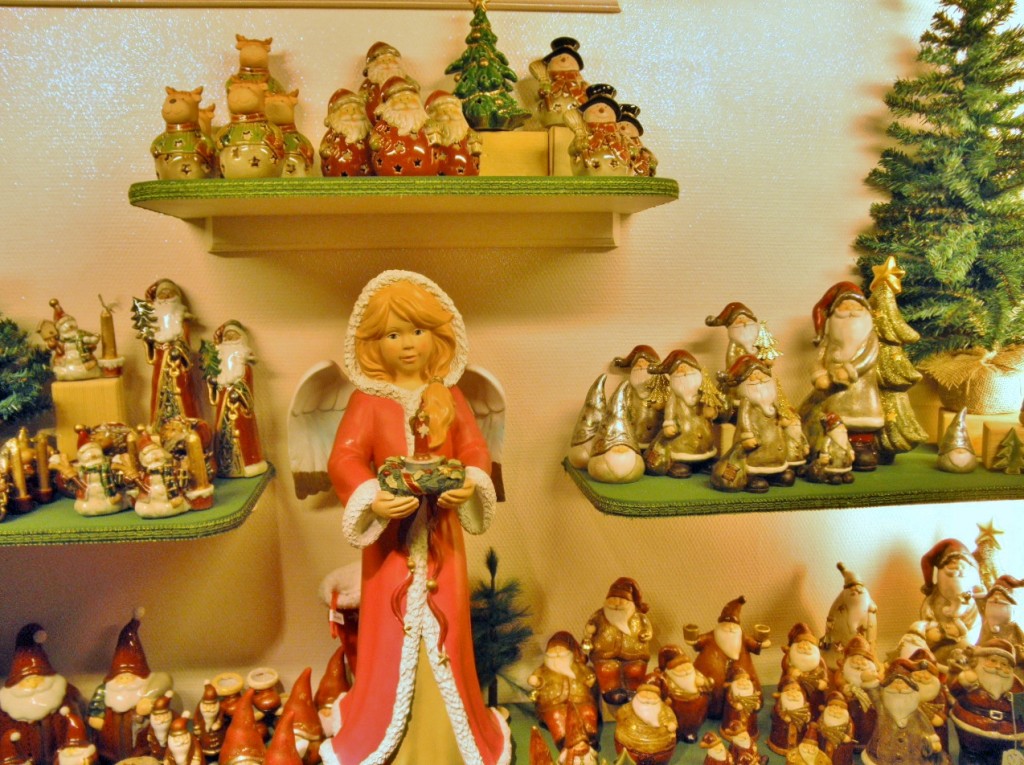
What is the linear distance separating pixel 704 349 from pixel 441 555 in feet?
2.45

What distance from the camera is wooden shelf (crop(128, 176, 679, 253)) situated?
1.21 m

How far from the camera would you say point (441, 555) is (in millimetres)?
1295

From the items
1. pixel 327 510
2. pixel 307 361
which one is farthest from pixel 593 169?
pixel 327 510

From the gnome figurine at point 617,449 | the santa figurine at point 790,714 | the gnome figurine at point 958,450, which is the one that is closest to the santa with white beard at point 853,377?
the gnome figurine at point 958,450

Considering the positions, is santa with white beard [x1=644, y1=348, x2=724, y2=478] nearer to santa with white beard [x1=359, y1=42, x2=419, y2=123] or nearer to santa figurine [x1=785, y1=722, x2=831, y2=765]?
santa figurine [x1=785, y1=722, x2=831, y2=765]

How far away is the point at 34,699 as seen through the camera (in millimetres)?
1439

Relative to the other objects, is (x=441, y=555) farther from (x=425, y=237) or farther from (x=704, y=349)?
(x=704, y=349)

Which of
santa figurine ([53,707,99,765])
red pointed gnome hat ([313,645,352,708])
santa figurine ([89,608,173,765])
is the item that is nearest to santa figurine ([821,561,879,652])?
red pointed gnome hat ([313,645,352,708])

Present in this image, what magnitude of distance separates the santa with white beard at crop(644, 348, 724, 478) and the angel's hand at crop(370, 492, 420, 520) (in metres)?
0.52

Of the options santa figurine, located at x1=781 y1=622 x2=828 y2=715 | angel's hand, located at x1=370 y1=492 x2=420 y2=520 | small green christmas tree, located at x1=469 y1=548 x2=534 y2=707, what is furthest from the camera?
small green christmas tree, located at x1=469 y1=548 x2=534 y2=707

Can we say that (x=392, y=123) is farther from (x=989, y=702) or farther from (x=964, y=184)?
(x=989, y=702)

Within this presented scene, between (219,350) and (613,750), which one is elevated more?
(219,350)

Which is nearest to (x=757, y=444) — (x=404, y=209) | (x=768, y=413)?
(x=768, y=413)

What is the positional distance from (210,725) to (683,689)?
90 centimetres
